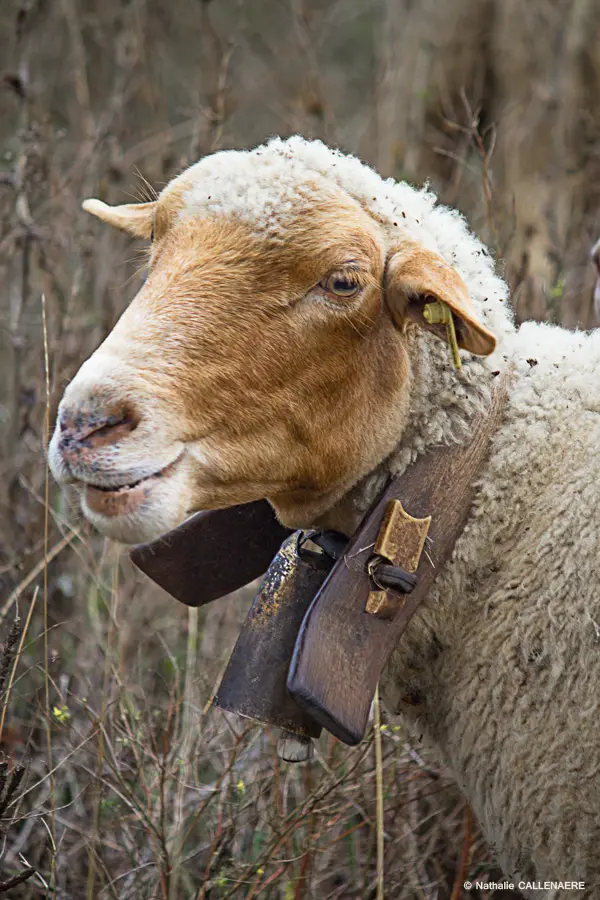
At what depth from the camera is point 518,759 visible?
2.03 m

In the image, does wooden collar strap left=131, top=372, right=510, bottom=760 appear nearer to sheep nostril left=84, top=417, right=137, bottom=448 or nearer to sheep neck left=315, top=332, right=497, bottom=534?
sheep neck left=315, top=332, right=497, bottom=534

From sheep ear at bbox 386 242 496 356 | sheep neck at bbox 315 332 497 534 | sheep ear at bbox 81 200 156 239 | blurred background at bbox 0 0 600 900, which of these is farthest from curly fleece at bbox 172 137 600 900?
blurred background at bbox 0 0 600 900

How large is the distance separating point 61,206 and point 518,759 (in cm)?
371

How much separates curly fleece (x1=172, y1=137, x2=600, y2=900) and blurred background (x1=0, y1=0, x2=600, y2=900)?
0.52m

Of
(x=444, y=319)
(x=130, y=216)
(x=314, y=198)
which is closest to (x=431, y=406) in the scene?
(x=444, y=319)

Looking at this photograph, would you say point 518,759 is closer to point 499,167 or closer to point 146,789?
point 146,789

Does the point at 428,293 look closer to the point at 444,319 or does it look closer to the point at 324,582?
the point at 444,319

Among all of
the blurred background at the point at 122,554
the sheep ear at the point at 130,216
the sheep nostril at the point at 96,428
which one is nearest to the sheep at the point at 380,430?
the sheep nostril at the point at 96,428

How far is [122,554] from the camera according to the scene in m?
4.21

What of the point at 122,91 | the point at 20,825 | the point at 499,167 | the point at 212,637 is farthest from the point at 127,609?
the point at 499,167

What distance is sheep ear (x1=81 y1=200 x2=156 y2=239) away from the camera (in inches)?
94.1

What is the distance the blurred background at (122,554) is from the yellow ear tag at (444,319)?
3.63ft

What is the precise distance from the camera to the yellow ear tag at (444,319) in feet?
6.34

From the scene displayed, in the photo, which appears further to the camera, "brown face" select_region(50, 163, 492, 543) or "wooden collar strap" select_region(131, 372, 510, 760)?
"wooden collar strap" select_region(131, 372, 510, 760)
